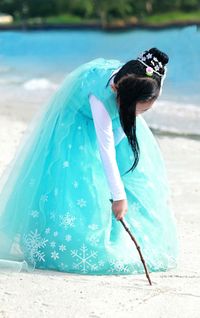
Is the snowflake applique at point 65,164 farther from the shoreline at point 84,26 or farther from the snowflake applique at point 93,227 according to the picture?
the shoreline at point 84,26

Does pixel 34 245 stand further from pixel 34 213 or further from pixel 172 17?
pixel 172 17

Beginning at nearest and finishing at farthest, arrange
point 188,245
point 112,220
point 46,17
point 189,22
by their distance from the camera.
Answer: point 112,220
point 188,245
point 189,22
point 46,17

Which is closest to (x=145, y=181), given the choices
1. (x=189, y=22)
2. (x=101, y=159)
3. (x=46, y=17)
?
(x=101, y=159)

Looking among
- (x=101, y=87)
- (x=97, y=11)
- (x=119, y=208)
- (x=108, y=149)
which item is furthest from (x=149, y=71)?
(x=97, y=11)

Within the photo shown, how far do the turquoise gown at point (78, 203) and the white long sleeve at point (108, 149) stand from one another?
0.07 meters

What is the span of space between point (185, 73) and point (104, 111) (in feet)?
46.8

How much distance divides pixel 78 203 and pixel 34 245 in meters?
0.26

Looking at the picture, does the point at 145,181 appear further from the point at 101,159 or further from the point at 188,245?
the point at 188,245

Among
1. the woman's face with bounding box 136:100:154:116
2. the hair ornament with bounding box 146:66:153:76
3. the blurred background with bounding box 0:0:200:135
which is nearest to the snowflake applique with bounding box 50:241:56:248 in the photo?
the woman's face with bounding box 136:100:154:116

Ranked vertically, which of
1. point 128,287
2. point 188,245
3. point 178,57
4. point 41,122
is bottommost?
point 178,57

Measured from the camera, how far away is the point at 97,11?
1362 inches

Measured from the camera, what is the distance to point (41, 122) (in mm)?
3521

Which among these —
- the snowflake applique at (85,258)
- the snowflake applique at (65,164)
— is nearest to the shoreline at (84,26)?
the snowflake applique at (65,164)

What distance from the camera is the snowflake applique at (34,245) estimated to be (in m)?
3.35
